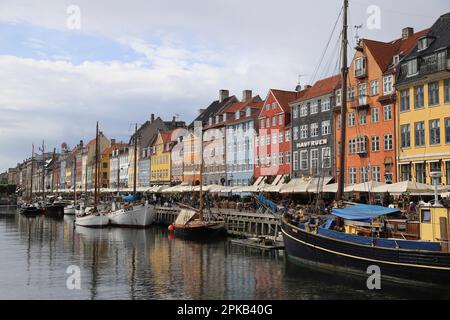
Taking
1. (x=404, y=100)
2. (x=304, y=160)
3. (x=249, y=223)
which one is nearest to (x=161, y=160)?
(x=304, y=160)

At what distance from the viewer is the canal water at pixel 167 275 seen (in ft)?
77.2

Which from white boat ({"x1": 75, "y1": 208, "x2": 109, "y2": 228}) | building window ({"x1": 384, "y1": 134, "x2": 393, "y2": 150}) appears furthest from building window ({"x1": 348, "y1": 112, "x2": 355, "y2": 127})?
white boat ({"x1": 75, "y1": 208, "x2": 109, "y2": 228})

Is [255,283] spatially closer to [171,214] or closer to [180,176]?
[171,214]

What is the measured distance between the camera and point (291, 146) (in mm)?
63375

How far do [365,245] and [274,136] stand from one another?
42.5 meters

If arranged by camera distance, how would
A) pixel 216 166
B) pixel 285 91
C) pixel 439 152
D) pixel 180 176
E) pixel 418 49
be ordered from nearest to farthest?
1. pixel 439 152
2. pixel 418 49
3. pixel 285 91
4. pixel 216 166
5. pixel 180 176

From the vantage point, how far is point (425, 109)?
4397 cm

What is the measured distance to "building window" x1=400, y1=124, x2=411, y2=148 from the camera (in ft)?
150

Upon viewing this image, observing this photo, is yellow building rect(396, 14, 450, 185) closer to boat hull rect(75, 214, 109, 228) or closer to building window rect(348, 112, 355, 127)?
building window rect(348, 112, 355, 127)

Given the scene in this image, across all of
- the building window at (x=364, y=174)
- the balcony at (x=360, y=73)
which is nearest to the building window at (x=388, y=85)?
the balcony at (x=360, y=73)

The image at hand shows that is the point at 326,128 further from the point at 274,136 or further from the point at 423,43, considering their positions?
the point at 423,43

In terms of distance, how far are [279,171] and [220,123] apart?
19719mm
